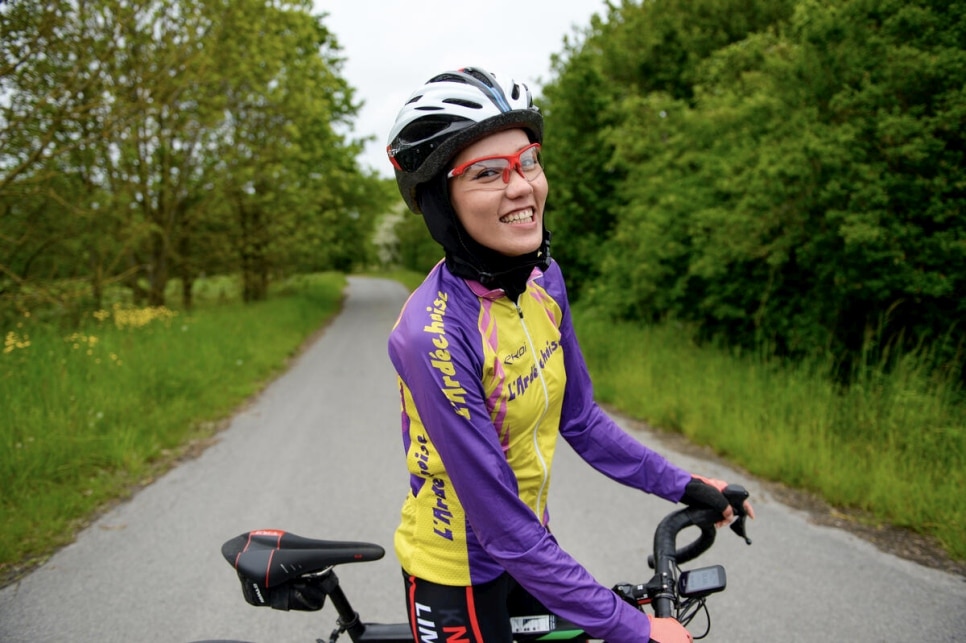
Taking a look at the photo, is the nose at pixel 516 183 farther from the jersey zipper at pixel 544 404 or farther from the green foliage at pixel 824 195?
the green foliage at pixel 824 195

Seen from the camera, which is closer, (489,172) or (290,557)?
(489,172)

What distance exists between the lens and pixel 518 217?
1.42 m

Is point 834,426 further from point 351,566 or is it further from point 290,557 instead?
point 290,557

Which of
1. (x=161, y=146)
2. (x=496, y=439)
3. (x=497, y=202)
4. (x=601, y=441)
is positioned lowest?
(x=601, y=441)

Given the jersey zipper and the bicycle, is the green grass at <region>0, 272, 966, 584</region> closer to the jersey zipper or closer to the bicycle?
the bicycle

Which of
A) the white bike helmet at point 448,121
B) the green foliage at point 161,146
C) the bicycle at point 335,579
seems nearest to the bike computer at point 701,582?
the bicycle at point 335,579

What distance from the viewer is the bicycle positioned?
1521 mm

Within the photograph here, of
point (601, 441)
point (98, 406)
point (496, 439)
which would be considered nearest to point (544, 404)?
point (496, 439)

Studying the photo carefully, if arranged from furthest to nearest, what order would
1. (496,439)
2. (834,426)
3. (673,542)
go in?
1. (834,426)
2. (673,542)
3. (496,439)

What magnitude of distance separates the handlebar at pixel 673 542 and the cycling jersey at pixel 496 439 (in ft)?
0.27

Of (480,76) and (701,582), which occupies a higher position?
(480,76)

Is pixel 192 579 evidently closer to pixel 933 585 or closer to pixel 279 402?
pixel 933 585

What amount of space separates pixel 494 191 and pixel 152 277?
13726mm

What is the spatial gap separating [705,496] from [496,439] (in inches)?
31.2
